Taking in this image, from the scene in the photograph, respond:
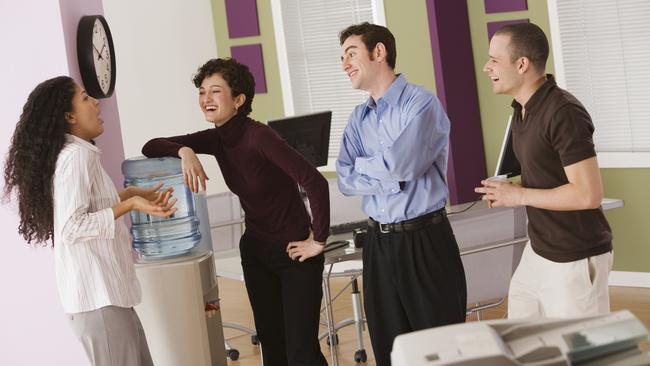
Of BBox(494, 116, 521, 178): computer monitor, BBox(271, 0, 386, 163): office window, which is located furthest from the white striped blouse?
BBox(271, 0, 386, 163): office window

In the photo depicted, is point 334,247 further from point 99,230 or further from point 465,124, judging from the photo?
point 465,124

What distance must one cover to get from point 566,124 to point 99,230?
5.18 ft

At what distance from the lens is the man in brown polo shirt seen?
2.97 meters

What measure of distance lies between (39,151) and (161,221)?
0.97m

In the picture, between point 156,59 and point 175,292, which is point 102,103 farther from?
point 156,59

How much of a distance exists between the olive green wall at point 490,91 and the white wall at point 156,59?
28.1 inches

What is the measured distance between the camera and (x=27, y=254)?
4.42 meters

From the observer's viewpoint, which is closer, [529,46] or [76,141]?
[529,46]

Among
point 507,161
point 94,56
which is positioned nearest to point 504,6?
point 507,161

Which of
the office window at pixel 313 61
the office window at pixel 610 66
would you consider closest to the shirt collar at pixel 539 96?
the office window at pixel 610 66

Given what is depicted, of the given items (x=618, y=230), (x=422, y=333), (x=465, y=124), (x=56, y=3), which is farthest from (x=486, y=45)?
(x=422, y=333)

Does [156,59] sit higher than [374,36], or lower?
higher

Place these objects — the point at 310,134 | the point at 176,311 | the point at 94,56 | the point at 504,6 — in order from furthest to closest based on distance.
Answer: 1. the point at 504,6
2. the point at 310,134
3. the point at 94,56
4. the point at 176,311

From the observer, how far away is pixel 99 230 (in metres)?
3.36
